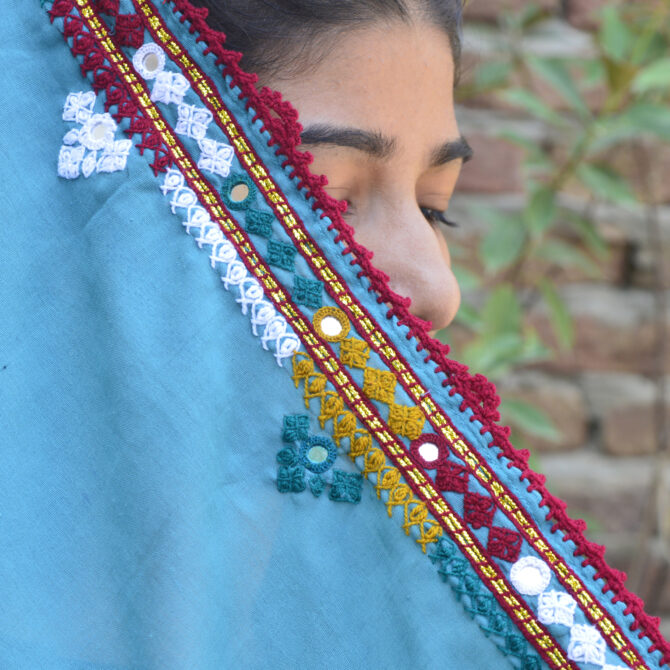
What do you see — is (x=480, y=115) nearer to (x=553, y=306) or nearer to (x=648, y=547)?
(x=553, y=306)

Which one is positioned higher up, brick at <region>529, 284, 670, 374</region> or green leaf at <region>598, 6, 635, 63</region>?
green leaf at <region>598, 6, 635, 63</region>

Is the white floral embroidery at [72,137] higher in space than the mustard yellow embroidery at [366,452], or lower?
higher

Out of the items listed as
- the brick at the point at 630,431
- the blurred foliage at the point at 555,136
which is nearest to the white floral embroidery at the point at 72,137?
the blurred foliage at the point at 555,136

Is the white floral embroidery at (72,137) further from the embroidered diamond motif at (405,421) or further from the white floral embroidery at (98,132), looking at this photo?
the embroidered diamond motif at (405,421)

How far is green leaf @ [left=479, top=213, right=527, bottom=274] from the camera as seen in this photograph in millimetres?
1265

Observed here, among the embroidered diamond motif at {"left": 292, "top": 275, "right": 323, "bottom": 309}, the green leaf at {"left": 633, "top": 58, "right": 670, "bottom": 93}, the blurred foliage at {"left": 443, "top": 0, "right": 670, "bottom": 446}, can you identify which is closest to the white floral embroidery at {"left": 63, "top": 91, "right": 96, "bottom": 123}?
the embroidered diamond motif at {"left": 292, "top": 275, "right": 323, "bottom": 309}

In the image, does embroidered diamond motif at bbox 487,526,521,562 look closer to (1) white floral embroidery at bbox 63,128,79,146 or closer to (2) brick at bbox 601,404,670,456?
(1) white floral embroidery at bbox 63,128,79,146

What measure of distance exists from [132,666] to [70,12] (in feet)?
1.72

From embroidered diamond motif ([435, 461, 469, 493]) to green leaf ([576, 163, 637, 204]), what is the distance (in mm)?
809

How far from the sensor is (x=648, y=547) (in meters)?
1.51

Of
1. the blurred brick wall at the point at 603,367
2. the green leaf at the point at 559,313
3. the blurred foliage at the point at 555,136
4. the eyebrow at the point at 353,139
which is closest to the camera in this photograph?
the eyebrow at the point at 353,139

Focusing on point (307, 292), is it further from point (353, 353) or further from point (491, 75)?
point (491, 75)

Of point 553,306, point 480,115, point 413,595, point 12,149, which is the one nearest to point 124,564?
point 413,595

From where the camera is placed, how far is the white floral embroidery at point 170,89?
2.03ft
